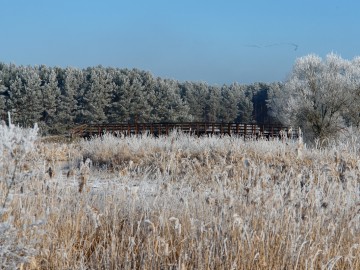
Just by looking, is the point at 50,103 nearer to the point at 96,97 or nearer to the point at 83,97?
the point at 83,97

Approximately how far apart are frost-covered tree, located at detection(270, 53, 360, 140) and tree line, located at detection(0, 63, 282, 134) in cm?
2445

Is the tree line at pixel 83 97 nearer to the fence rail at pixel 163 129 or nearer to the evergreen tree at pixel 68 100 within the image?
the evergreen tree at pixel 68 100

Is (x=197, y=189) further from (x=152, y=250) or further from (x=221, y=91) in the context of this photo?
(x=221, y=91)

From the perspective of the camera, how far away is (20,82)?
163 ft

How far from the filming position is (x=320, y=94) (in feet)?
97.1

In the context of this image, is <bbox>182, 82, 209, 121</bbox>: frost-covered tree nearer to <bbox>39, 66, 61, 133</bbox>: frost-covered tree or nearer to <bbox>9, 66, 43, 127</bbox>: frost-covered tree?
<bbox>39, 66, 61, 133</bbox>: frost-covered tree

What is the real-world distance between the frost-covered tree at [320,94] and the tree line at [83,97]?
24451mm

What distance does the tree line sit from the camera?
48.6 m

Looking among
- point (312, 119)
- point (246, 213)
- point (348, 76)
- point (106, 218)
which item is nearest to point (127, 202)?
point (106, 218)

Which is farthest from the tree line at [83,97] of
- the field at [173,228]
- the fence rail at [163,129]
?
the field at [173,228]

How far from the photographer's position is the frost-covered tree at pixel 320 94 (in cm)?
2872

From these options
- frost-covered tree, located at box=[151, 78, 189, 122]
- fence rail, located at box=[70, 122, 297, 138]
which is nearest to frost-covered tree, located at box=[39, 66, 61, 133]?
frost-covered tree, located at box=[151, 78, 189, 122]

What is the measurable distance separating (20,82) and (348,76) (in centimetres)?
3433

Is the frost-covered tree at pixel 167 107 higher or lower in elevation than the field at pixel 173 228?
higher
